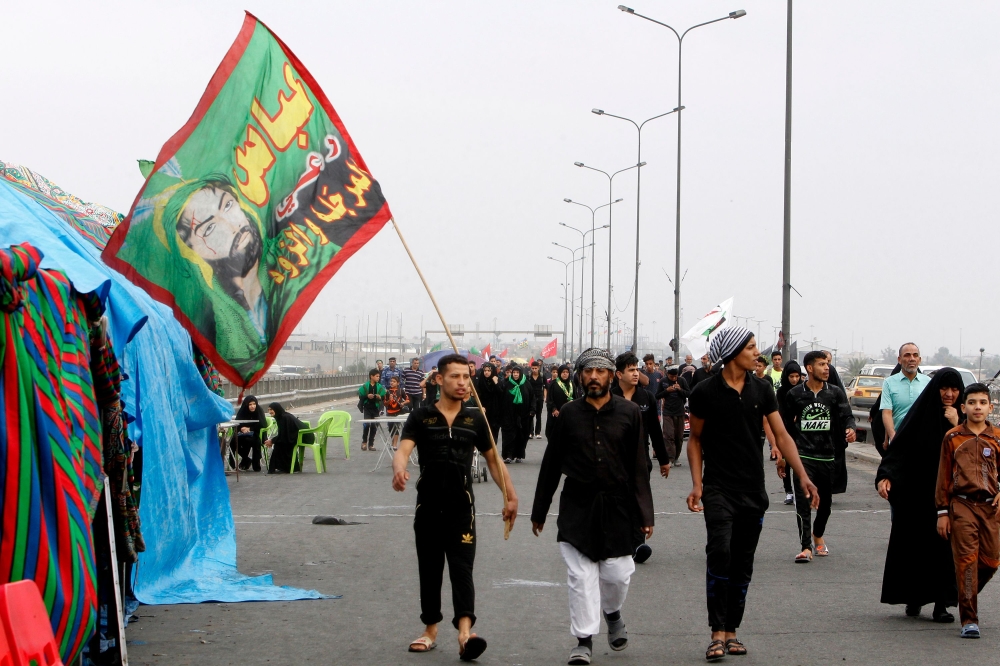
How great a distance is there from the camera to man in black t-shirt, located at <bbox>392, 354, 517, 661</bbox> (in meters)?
6.89

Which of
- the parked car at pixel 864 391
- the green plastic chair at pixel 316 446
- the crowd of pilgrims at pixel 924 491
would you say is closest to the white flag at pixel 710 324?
the parked car at pixel 864 391

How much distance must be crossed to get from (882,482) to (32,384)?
17.5ft

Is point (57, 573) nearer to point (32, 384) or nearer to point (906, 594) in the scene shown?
point (32, 384)

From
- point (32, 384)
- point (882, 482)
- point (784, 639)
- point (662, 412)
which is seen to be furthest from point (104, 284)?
point (662, 412)

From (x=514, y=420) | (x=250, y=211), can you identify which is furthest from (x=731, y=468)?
(x=514, y=420)

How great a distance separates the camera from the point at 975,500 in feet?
24.3

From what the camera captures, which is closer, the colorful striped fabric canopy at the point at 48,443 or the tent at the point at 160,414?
the colorful striped fabric canopy at the point at 48,443

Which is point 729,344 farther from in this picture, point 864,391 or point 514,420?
point 864,391

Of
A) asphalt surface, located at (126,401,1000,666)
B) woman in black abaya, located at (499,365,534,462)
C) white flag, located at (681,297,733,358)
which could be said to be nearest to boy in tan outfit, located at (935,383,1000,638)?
asphalt surface, located at (126,401,1000,666)

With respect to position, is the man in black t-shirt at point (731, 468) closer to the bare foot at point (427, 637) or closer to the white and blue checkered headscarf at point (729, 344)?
the white and blue checkered headscarf at point (729, 344)

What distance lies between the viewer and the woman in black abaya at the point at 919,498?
7816 mm

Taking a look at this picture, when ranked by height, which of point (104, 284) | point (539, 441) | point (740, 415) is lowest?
point (539, 441)

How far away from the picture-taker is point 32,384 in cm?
531

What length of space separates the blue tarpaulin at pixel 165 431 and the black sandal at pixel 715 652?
2977 millimetres
